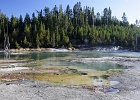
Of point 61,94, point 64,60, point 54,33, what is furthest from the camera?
point 54,33

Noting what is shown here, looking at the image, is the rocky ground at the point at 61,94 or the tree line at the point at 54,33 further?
the tree line at the point at 54,33

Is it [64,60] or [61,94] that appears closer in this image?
[61,94]

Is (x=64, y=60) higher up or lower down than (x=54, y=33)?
lower down

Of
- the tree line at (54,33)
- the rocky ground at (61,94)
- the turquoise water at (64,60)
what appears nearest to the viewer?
the rocky ground at (61,94)

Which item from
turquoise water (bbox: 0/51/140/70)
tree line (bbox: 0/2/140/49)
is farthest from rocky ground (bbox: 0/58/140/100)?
tree line (bbox: 0/2/140/49)

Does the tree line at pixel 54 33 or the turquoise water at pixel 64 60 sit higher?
the tree line at pixel 54 33

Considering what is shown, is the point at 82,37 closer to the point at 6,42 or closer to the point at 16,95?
the point at 6,42

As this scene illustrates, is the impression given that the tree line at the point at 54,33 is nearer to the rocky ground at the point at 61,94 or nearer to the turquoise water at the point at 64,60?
the turquoise water at the point at 64,60

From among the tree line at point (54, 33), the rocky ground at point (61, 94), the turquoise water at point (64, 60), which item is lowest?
the rocky ground at point (61, 94)

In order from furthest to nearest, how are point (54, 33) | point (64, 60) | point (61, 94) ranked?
point (54, 33)
point (64, 60)
point (61, 94)

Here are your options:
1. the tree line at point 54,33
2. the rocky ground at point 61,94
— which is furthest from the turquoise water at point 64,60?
the tree line at point 54,33

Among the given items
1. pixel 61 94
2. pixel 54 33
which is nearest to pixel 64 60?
pixel 61 94

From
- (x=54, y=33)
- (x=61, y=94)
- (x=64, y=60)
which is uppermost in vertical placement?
(x=54, y=33)

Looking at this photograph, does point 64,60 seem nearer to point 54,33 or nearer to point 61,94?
point 61,94
